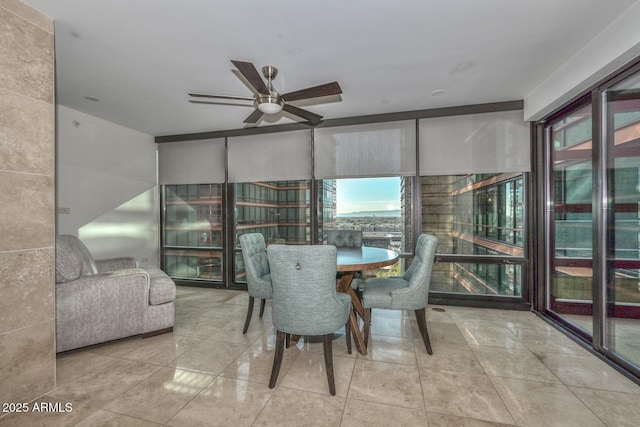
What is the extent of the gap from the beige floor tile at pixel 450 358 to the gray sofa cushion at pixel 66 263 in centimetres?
306

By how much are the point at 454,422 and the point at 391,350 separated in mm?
876

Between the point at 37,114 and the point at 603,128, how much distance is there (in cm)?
430

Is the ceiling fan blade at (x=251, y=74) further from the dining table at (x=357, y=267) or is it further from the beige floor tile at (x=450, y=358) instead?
the beige floor tile at (x=450, y=358)

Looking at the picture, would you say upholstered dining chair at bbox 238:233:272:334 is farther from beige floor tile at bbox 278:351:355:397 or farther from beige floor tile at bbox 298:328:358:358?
beige floor tile at bbox 278:351:355:397

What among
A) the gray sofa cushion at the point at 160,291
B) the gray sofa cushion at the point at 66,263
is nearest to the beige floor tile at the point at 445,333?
the gray sofa cushion at the point at 160,291

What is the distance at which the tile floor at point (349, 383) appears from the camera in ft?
5.55

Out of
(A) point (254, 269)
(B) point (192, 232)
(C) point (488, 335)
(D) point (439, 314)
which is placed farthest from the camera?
(B) point (192, 232)

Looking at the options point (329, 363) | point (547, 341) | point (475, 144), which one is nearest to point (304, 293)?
point (329, 363)

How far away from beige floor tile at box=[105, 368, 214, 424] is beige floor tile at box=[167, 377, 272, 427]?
0.22ft

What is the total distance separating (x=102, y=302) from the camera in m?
2.52

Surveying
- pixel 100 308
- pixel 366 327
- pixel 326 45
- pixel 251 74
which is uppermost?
pixel 326 45

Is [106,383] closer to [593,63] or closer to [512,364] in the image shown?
[512,364]

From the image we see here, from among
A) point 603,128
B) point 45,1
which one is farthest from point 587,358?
point 45,1

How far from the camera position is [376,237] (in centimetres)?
423
